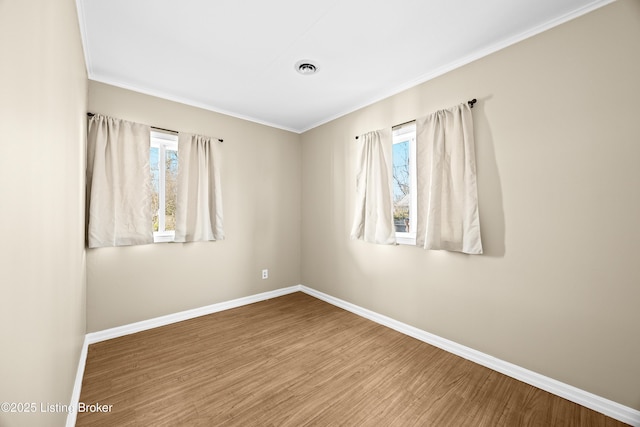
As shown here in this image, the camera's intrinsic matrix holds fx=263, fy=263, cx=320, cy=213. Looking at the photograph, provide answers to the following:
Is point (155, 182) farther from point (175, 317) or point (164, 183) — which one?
point (175, 317)

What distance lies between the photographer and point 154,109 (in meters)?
2.96

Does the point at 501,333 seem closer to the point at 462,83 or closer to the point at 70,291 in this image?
the point at 462,83

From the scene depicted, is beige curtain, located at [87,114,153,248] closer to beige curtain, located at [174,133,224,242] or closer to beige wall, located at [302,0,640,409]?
beige curtain, located at [174,133,224,242]

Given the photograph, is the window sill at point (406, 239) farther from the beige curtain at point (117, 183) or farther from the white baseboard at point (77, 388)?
the white baseboard at point (77, 388)

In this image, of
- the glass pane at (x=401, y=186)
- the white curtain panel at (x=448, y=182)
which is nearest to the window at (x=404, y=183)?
the glass pane at (x=401, y=186)

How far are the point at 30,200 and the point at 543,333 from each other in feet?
9.79

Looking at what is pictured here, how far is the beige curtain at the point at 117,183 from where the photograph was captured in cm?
254

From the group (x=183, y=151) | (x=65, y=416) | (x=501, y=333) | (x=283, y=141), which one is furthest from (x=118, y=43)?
(x=501, y=333)

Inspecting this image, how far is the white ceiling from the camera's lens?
1802mm

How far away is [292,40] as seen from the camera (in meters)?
2.13

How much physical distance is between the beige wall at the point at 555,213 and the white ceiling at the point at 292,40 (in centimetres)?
25

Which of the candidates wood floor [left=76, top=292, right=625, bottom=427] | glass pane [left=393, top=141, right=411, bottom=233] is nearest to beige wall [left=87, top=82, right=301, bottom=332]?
wood floor [left=76, top=292, right=625, bottom=427]

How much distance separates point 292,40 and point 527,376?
320 cm

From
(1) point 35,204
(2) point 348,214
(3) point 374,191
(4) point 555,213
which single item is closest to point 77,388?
(1) point 35,204
